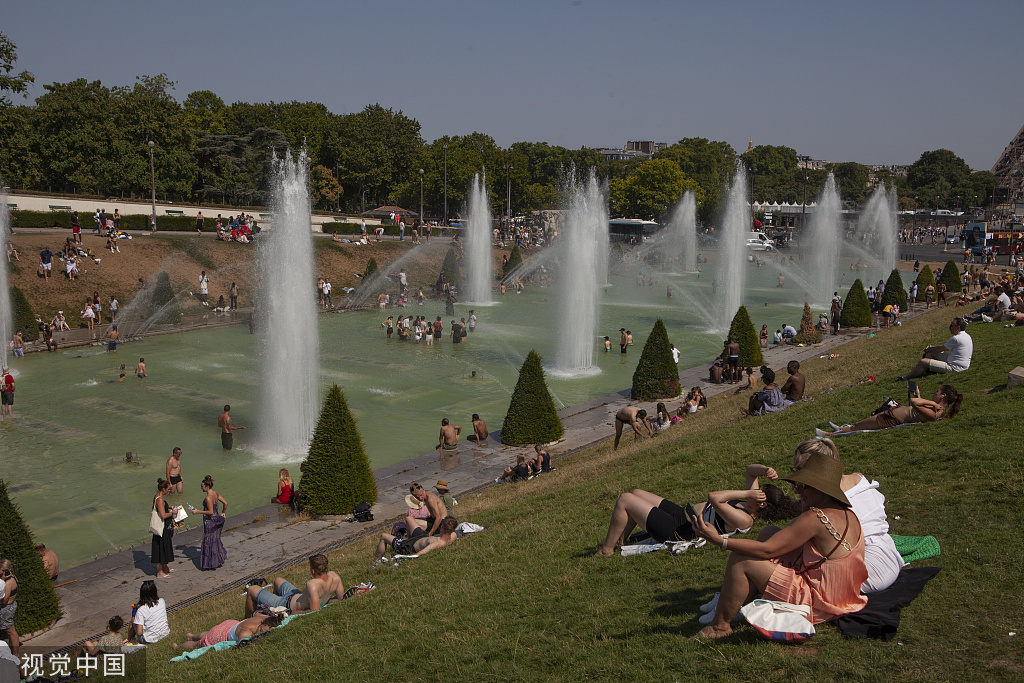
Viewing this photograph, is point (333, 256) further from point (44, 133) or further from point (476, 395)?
point (476, 395)

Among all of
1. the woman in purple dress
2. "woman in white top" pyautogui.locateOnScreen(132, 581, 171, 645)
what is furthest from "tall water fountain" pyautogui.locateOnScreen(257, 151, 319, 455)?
"woman in white top" pyautogui.locateOnScreen(132, 581, 171, 645)

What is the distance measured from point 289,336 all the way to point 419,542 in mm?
10732

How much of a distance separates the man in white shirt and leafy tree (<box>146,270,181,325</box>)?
1160 inches

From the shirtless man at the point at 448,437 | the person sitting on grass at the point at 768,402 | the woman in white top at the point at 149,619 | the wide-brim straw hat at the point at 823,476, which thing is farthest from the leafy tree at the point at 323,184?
the wide-brim straw hat at the point at 823,476

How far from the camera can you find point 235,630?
26.0 feet

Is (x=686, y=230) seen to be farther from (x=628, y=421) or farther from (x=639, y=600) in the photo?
(x=639, y=600)

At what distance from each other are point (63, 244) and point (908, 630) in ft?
141

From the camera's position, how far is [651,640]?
18.3 feet

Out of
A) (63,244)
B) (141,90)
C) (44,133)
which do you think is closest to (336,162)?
(141,90)

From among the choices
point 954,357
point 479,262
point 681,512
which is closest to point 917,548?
point 681,512

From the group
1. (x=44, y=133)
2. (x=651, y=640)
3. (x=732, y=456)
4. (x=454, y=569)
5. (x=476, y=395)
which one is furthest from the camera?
(x=44, y=133)

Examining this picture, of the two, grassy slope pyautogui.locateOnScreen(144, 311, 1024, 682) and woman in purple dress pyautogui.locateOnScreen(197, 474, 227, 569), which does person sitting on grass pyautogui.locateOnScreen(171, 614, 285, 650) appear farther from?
woman in purple dress pyautogui.locateOnScreen(197, 474, 227, 569)

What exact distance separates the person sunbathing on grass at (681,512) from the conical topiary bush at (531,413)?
10037mm

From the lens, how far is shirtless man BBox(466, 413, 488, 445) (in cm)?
1836
